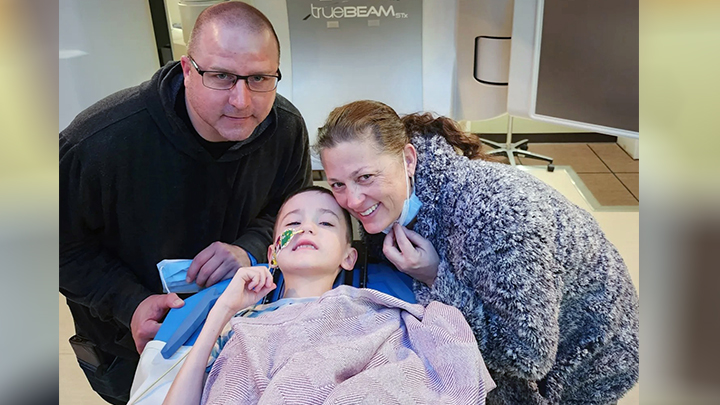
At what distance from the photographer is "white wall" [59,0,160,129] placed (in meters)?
0.92

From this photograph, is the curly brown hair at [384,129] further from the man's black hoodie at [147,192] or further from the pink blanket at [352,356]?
the pink blanket at [352,356]

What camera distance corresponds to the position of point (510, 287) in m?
0.78

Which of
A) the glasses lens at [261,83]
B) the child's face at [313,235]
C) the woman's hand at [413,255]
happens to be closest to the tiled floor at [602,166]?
the woman's hand at [413,255]

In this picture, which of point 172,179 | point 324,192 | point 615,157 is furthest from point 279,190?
point 615,157

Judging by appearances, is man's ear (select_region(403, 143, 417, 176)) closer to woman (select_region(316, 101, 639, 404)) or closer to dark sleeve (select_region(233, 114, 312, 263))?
woman (select_region(316, 101, 639, 404))

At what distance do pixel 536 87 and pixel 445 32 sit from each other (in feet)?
0.68

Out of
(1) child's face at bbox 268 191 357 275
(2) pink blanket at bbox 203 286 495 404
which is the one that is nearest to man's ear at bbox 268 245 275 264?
(1) child's face at bbox 268 191 357 275

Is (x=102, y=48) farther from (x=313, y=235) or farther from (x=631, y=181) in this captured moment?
(x=631, y=181)

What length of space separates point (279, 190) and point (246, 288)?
20cm

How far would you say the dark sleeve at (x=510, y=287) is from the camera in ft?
2.55

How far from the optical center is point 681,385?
26.0 inches

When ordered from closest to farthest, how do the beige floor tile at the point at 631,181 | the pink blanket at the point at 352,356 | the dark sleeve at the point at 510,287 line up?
1. the pink blanket at the point at 352,356
2. the dark sleeve at the point at 510,287
3. the beige floor tile at the point at 631,181

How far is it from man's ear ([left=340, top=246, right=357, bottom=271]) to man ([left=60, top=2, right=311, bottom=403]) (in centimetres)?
15

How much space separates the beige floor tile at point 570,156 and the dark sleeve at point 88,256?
0.79 metres
